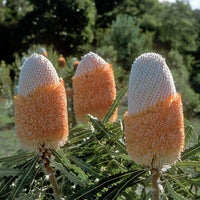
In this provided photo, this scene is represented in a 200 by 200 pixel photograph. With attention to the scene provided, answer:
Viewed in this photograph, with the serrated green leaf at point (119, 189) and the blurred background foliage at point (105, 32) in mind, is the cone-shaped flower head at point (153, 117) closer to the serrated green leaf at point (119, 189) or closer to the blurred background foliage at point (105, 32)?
the serrated green leaf at point (119, 189)

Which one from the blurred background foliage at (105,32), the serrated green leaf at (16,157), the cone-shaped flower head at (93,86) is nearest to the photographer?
the serrated green leaf at (16,157)

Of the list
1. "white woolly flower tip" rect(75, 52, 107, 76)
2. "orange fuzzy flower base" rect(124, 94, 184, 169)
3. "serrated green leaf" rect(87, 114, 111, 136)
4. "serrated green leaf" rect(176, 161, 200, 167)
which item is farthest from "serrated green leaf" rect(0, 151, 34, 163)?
"serrated green leaf" rect(176, 161, 200, 167)

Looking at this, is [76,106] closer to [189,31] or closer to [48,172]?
[48,172]

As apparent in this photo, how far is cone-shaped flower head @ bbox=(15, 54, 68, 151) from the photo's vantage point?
1.70 m

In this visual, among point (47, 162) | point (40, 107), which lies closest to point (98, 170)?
point (47, 162)

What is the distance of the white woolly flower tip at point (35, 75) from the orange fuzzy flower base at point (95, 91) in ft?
0.97

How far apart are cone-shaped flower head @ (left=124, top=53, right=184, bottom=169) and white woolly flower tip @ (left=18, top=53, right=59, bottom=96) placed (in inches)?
16.3

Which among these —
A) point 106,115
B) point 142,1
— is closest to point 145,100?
point 106,115

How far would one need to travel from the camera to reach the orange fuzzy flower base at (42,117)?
170cm

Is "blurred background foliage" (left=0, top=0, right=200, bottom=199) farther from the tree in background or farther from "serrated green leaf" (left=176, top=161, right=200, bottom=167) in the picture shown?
"serrated green leaf" (left=176, top=161, right=200, bottom=167)

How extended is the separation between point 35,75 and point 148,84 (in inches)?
21.0

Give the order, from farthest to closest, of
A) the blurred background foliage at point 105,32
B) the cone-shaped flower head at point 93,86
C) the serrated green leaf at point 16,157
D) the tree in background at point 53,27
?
the tree in background at point 53,27
the blurred background foliage at point 105,32
the cone-shaped flower head at point 93,86
the serrated green leaf at point 16,157

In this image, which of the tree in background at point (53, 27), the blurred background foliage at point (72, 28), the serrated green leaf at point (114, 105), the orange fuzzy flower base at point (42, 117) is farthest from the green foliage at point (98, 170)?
the tree in background at point (53, 27)

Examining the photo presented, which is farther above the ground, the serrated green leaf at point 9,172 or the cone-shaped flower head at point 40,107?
the cone-shaped flower head at point 40,107
